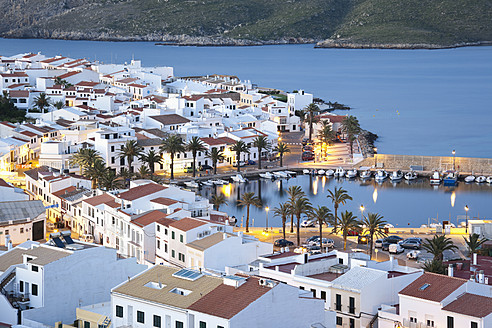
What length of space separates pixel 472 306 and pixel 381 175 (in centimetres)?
3843

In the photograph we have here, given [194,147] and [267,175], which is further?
[267,175]

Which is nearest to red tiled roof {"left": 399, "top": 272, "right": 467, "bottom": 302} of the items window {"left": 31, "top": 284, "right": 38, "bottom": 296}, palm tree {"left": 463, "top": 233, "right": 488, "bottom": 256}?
window {"left": 31, "top": 284, "right": 38, "bottom": 296}

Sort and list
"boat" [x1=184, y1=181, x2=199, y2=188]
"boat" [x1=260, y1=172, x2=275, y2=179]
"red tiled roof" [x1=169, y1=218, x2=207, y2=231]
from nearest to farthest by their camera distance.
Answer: "red tiled roof" [x1=169, y1=218, x2=207, y2=231] < "boat" [x1=184, y1=181, x2=199, y2=188] < "boat" [x1=260, y1=172, x2=275, y2=179]

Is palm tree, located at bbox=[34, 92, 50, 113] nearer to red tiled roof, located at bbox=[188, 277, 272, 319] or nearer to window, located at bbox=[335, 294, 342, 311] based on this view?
window, located at bbox=[335, 294, 342, 311]

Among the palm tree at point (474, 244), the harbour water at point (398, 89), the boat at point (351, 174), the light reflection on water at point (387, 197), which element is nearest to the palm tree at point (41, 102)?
the light reflection on water at point (387, 197)

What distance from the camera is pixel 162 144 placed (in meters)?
60.6

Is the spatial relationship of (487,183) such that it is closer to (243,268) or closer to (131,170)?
(131,170)

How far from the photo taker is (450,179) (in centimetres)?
5991

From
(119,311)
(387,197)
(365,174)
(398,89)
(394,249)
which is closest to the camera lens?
(119,311)

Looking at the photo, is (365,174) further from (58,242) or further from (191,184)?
(58,242)

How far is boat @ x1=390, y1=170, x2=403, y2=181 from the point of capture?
61000 millimetres

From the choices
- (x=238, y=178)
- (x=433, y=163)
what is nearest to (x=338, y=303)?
(x=238, y=178)

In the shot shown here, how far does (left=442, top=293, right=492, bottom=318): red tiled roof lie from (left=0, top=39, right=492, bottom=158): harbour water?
52317mm

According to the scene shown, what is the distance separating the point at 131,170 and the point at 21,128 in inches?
389
